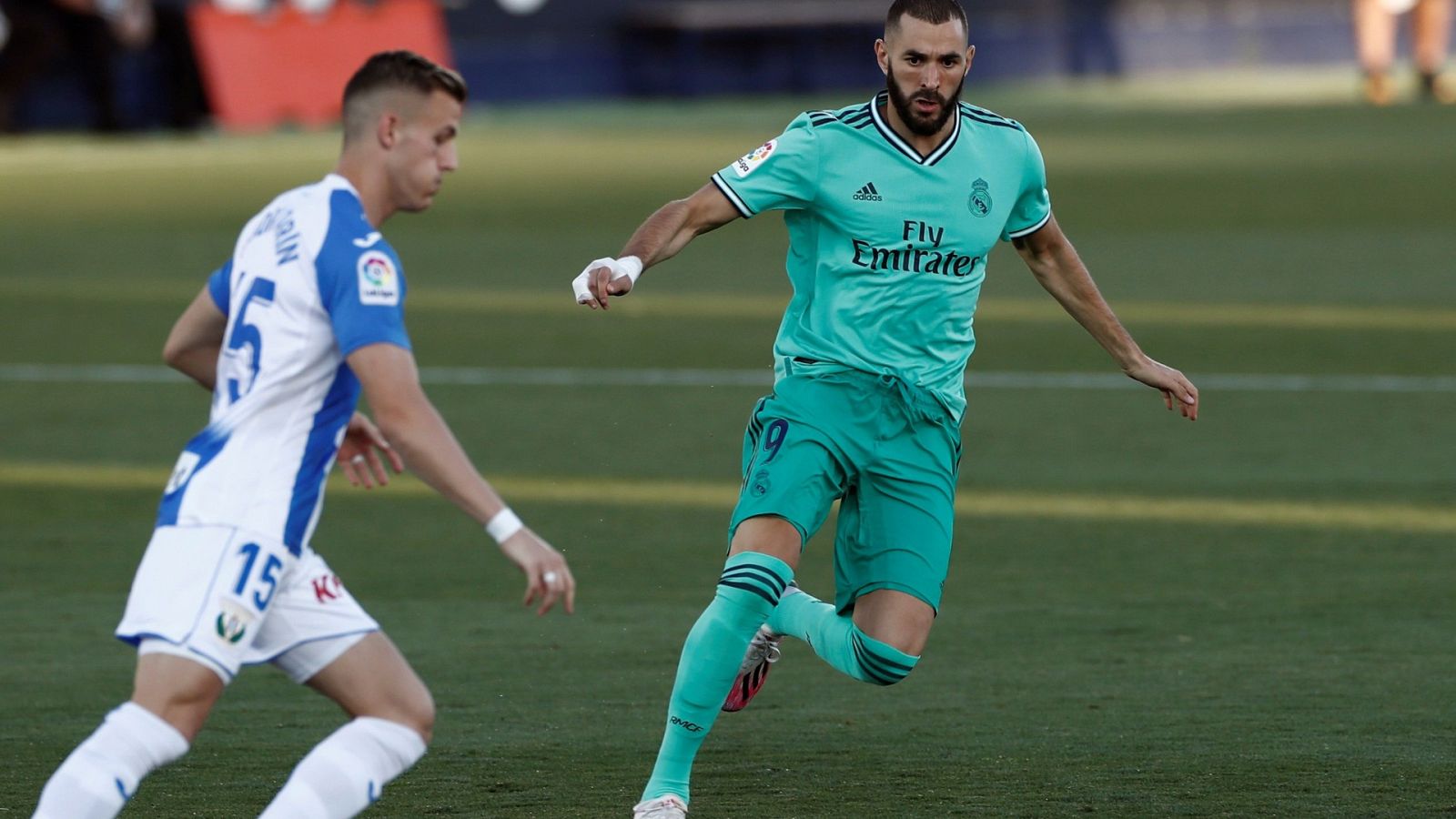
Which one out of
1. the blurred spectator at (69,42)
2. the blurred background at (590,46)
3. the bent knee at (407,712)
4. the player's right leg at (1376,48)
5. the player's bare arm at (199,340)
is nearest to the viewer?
the bent knee at (407,712)

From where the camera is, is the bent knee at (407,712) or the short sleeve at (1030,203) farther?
the short sleeve at (1030,203)

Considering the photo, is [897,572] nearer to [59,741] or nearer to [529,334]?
[59,741]

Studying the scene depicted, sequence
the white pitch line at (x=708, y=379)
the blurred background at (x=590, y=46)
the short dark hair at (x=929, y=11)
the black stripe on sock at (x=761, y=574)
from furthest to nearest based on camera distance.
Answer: the blurred background at (x=590, y=46) < the white pitch line at (x=708, y=379) < the short dark hair at (x=929, y=11) < the black stripe on sock at (x=761, y=574)

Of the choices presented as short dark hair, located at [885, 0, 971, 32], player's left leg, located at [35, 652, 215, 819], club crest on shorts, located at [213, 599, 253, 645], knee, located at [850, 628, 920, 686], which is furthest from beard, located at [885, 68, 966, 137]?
player's left leg, located at [35, 652, 215, 819]

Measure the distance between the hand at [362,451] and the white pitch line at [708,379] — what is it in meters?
7.82

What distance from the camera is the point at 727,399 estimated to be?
12.9 metres

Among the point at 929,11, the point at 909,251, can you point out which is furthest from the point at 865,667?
the point at 929,11

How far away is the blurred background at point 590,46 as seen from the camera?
32344mm

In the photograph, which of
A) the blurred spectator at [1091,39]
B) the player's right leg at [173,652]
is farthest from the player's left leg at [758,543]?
the blurred spectator at [1091,39]

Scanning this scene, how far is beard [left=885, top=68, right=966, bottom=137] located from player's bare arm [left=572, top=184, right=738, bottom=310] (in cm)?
51

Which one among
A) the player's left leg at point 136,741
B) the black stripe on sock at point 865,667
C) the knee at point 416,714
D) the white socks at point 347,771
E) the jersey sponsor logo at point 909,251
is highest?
the jersey sponsor logo at point 909,251

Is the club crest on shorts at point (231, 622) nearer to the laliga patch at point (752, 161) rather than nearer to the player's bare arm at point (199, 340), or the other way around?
the player's bare arm at point (199, 340)

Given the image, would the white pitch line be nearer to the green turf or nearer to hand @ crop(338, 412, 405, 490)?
the green turf

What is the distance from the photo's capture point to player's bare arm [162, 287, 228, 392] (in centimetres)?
507
